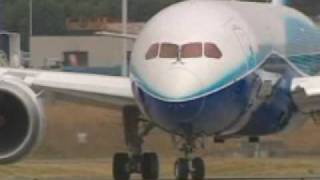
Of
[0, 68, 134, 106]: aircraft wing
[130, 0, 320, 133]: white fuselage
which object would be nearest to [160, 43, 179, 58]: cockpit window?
[130, 0, 320, 133]: white fuselage

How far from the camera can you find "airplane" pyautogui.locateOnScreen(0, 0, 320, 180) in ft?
61.8

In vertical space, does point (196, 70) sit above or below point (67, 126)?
above

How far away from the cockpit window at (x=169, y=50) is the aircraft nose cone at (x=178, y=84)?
436 mm

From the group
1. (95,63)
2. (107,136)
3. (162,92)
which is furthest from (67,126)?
(95,63)

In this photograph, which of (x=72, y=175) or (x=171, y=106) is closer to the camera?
(x=171, y=106)

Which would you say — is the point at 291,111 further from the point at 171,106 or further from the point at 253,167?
the point at 253,167

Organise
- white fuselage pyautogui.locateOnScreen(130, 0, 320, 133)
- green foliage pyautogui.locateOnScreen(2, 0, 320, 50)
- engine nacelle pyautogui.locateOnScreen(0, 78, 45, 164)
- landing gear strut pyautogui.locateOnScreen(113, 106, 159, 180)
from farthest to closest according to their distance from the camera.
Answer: green foliage pyautogui.locateOnScreen(2, 0, 320, 50), landing gear strut pyautogui.locateOnScreen(113, 106, 159, 180), engine nacelle pyautogui.locateOnScreen(0, 78, 45, 164), white fuselage pyautogui.locateOnScreen(130, 0, 320, 133)

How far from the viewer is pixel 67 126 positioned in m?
33.7

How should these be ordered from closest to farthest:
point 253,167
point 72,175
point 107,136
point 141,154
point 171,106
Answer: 1. point 171,106
2. point 141,154
3. point 72,175
4. point 253,167
5. point 107,136

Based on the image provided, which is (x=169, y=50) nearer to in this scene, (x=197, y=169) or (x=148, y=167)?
Result: (x=197, y=169)

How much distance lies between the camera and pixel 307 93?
66.6 feet

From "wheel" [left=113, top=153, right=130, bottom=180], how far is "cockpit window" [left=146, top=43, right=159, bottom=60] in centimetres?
414

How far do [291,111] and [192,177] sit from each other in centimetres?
202

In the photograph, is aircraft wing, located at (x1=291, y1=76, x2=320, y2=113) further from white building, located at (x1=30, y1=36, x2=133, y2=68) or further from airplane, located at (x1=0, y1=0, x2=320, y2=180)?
white building, located at (x1=30, y1=36, x2=133, y2=68)
